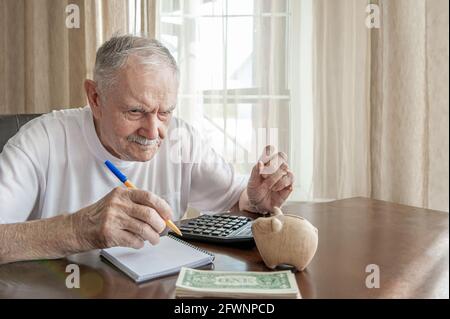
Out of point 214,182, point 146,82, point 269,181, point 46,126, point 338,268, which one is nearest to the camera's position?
point 338,268

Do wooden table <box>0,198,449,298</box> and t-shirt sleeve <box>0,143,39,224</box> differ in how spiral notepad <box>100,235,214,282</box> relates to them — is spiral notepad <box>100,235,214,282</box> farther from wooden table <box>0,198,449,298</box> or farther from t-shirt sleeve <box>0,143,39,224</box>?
t-shirt sleeve <box>0,143,39,224</box>

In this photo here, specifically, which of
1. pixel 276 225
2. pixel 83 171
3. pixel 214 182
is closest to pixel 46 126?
pixel 83 171

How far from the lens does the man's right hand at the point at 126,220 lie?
40.3 inches

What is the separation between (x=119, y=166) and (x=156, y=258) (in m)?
0.66

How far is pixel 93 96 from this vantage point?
1.54m

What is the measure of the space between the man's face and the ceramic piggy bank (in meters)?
0.56

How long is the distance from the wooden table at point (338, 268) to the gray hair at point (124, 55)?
1.76ft

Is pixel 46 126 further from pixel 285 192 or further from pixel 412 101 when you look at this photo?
pixel 412 101

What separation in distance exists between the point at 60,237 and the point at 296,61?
163cm

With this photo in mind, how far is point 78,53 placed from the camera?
2.89 m

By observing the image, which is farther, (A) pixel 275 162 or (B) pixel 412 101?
(B) pixel 412 101

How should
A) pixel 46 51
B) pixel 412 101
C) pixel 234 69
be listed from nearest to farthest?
pixel 412 101 → pixel 234 69 → pixel 46 51

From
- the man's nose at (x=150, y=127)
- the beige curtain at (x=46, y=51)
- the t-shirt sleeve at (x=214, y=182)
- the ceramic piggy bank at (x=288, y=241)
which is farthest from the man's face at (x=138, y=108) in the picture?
the beige curtain at (x=46, y=51)
